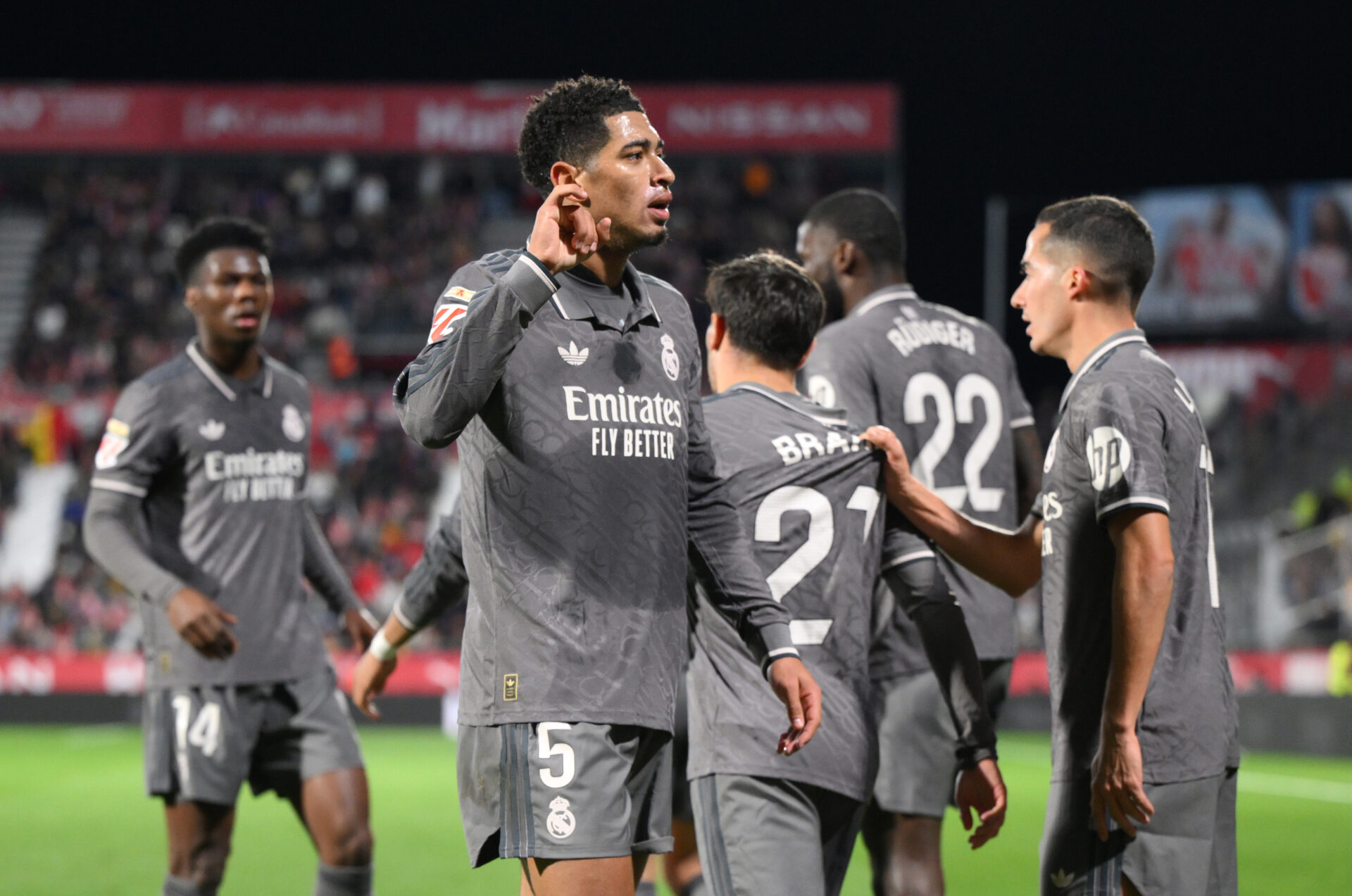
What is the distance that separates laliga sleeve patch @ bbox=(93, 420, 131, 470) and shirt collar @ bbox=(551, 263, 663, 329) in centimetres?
253

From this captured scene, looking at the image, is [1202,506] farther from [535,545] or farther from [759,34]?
[759,34]

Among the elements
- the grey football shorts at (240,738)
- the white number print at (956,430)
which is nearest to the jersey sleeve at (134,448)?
the grey football shorts at (240,738)

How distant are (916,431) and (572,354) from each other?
6.41 feet

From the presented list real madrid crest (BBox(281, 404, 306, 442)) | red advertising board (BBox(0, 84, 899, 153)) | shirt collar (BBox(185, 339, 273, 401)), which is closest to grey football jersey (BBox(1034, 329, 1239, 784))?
real madrid crest (BBox(281, 404, 306, 442))

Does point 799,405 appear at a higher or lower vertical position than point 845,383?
lower

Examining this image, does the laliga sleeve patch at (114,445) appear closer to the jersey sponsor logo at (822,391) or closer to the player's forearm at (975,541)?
the jersey sponsor logo at (822,391)

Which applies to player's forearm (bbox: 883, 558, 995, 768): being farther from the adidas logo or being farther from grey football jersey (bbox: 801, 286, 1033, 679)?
the adidas logo

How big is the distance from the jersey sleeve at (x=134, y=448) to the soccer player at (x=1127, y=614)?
308 cm

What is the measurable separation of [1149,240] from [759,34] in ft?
96.7

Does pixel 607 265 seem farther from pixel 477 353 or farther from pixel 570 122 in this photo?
A: pixel 477 353

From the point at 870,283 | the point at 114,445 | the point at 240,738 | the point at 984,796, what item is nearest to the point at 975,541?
the point at 984,796

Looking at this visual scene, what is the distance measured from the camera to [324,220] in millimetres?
27484

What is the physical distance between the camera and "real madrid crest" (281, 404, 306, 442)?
5359 mm

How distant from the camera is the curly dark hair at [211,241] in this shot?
17.6ft
